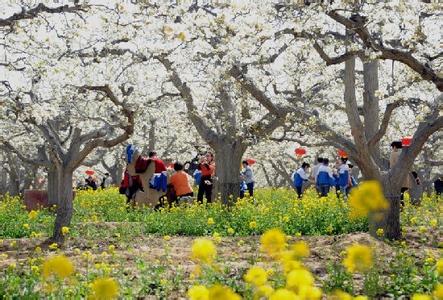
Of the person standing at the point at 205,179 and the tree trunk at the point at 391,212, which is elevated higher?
the person standing at the point at 205,179

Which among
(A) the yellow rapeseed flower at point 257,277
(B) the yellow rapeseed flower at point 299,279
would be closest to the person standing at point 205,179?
(A) the yellow rapeseed flower at point 257,277

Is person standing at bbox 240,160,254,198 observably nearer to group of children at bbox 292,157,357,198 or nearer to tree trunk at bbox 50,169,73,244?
Result: group of children at bbox 292,157,357,198

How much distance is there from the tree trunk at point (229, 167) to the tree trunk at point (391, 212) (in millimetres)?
5748

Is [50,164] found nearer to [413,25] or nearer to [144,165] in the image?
[144,165]

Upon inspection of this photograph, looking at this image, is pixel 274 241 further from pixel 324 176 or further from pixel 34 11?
pixel 324 176

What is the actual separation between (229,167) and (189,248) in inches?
221

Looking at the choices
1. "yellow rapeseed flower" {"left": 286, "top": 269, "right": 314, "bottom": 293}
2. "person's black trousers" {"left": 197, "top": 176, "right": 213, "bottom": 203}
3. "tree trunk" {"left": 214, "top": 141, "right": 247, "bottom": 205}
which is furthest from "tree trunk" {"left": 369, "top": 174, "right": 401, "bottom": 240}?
"yellow rapeseed flower" {"left": 286, "top": 269, "right": 314, "bottom": 293}

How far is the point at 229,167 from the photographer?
1681 cm

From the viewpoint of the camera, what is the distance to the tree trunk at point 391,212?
37.0 feet

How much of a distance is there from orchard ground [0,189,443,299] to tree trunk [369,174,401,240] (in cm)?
30

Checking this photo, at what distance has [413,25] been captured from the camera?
765cm

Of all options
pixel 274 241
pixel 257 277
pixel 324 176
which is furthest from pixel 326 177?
pixel 257 277

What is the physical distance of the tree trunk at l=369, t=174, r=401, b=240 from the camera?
11.3 metres

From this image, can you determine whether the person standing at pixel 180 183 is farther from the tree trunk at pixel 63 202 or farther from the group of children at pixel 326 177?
the tree trunk at pixel 63 202
